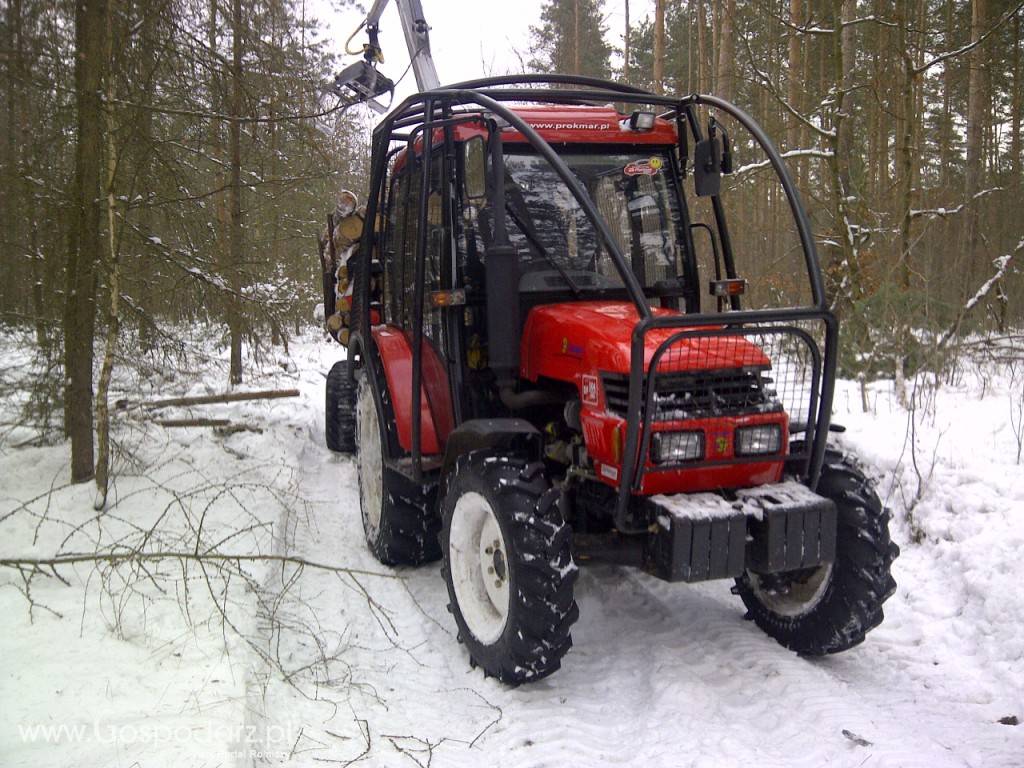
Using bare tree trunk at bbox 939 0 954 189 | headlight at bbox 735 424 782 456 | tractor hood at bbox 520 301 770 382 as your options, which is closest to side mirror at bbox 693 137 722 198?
tractor hood at bbox 520 301 770 382

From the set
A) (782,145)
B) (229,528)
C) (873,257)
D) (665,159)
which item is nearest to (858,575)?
(665,159)

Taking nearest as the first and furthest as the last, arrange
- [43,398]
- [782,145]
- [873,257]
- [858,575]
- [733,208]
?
[858,575], [43,398], [873,257], [782,145], [733,208]

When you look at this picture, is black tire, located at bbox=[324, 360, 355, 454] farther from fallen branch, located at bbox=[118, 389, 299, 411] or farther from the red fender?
the red fender

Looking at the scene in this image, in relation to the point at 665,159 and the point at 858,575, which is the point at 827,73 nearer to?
the point at 665,159

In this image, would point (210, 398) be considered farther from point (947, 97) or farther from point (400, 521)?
point (947, 97)

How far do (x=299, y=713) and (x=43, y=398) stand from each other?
152 inches

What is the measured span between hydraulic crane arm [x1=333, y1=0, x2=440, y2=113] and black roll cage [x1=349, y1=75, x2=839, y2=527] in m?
1.85

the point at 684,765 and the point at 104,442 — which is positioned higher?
the point at 104,442

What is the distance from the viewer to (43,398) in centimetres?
579

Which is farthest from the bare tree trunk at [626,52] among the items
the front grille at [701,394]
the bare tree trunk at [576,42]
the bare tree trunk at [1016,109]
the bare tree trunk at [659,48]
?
the front grille at [701,394]

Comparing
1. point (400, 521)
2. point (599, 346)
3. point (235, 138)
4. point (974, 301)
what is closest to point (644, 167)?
point (599, 346)

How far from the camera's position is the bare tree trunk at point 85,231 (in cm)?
502

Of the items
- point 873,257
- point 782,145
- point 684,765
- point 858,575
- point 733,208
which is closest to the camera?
point 684,765

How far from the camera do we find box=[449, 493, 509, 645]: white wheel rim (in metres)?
3.66
